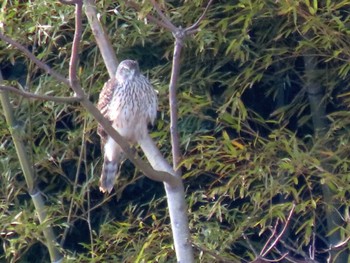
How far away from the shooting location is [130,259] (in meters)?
3.66

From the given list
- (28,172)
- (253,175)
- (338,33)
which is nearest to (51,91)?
(28,172)

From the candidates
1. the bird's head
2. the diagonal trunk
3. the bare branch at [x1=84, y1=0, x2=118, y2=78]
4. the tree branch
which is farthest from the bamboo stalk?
the diagonal trunk

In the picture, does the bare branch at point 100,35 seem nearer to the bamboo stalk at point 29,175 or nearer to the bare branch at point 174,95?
the bare branch at point 174,95

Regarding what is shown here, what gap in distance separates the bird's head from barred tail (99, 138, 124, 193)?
0.25 meters

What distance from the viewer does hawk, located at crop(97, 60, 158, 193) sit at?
11.6 ft

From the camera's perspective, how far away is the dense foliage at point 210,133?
11.4ft

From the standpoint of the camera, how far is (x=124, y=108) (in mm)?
3658

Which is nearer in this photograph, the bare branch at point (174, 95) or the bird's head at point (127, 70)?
the bare branch at point (174, 95)

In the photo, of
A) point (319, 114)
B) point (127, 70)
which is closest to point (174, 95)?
point (127, 70)

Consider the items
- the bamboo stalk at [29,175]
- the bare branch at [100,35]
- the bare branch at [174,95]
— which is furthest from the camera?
the bamboo stalk at [29,175]

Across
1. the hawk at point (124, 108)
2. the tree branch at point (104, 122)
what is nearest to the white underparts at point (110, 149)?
the hawk at point (124, 108)

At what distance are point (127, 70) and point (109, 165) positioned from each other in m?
0.36

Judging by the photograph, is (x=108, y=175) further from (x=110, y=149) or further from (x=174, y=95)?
(x=174, y=95)

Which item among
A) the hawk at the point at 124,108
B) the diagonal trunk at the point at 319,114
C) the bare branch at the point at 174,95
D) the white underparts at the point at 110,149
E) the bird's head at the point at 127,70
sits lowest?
the diagonal trunk at the point at 319,114
